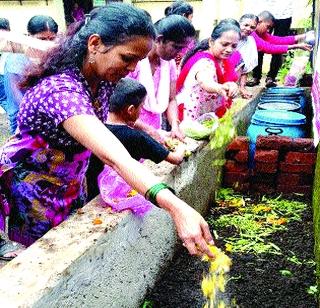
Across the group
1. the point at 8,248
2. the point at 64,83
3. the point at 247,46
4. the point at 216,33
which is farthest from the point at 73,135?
the point at 247,46

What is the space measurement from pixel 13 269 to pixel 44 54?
0.96 meters

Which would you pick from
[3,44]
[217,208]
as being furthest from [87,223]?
[217,208]

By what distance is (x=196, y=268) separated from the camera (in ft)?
11.1

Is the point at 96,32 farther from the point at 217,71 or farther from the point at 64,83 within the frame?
the point at 217,71

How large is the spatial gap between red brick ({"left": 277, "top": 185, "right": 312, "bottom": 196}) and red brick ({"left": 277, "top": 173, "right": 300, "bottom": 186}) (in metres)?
0.04

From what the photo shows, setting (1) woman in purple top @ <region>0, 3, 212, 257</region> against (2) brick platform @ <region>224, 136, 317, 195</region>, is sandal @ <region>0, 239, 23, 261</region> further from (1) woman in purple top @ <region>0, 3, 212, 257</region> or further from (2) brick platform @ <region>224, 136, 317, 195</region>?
(2) brick platform @ <region>224, 136, 317, 195</region>

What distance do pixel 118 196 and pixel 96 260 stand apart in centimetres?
48

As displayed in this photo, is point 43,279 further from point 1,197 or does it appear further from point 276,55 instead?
point 276,55

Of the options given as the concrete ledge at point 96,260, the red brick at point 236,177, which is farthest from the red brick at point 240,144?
the concrete ledge at point 96,260

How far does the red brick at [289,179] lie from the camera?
14.8 feet

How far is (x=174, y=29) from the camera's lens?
325 centimetres

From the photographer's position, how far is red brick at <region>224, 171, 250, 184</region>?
4613 mm

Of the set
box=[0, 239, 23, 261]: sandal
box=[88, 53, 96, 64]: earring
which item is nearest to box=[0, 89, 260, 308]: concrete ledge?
box=[0, 239, 23, 261]: sandal

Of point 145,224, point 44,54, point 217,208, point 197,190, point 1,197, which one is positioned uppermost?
point 44,54
